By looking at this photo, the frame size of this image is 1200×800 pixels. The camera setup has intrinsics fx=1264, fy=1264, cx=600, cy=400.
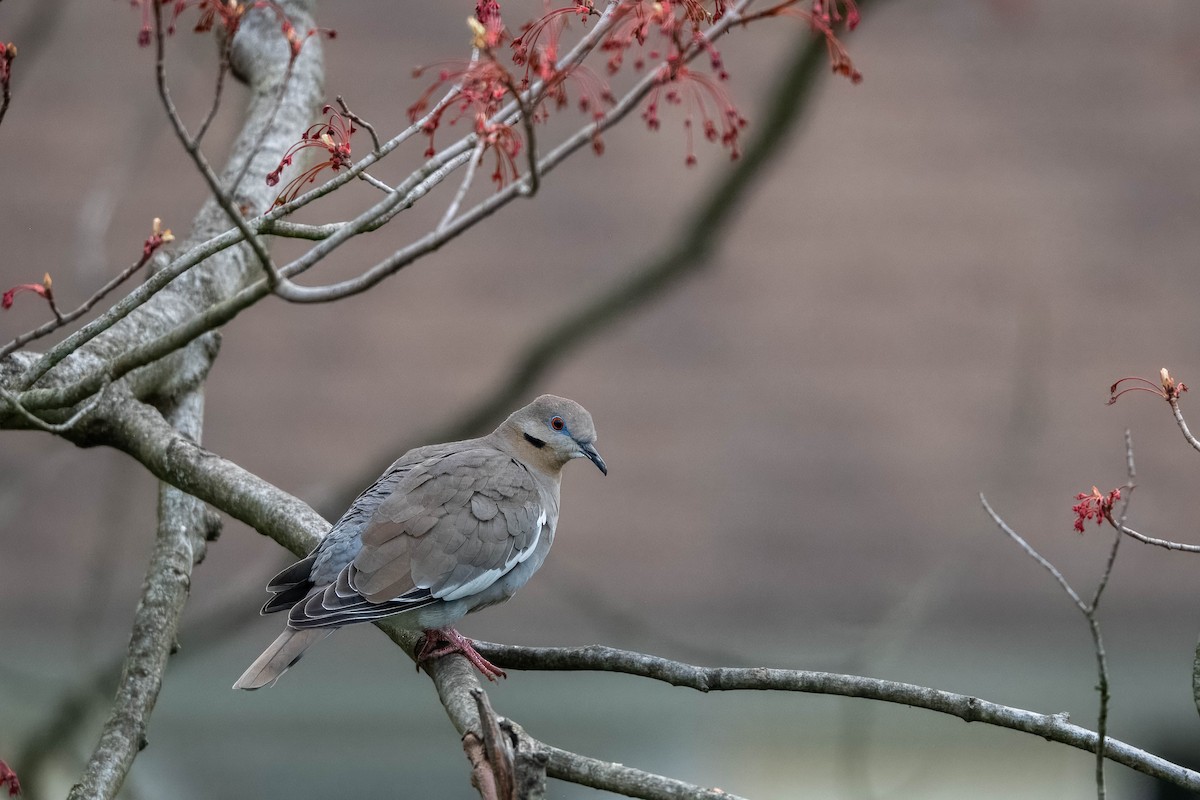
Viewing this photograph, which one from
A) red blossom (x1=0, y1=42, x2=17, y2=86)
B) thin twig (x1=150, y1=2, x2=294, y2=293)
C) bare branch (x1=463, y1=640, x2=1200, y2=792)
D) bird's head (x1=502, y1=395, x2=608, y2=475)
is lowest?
bare branch (x1=463, y1=640, x2=1200, y2=792)

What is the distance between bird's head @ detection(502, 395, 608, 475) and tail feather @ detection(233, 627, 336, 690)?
1.00 m

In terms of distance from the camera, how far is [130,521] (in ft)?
22.1

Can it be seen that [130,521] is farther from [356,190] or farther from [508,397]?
[508,397]

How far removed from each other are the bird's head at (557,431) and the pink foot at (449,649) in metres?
0.75

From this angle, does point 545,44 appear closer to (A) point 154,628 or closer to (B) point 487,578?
(B) point 487,578

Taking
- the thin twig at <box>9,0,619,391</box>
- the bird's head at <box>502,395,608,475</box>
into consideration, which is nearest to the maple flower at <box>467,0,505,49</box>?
the thin twig at <box>9,0,619,391</box>

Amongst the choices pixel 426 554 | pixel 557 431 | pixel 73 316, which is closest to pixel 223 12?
pixel 73 316

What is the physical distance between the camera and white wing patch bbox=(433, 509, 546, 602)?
10.5ft

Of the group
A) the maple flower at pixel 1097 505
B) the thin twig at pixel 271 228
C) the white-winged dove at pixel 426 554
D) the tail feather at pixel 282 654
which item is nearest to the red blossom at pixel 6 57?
the thin twig at pixel 271 228

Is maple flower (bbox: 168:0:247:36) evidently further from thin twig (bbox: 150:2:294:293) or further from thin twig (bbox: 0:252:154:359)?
thin twig (bbox: 0:252:154:359)

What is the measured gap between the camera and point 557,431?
3.83 m

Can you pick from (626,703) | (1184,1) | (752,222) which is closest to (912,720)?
(626,703)

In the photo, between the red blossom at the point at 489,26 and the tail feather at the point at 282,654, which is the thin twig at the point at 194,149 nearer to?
the red blossom at the point at 489,26

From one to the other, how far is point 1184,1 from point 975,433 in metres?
2.76
